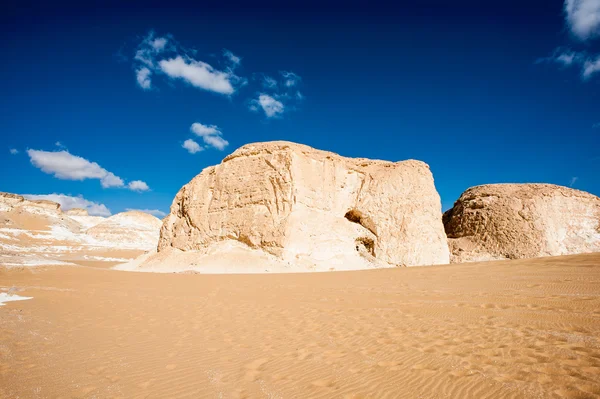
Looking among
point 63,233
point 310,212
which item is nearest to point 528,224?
point 310,212

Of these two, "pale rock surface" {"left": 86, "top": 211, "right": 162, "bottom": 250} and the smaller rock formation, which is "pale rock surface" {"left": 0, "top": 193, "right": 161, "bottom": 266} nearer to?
"pale rock surface" {"left": 86, "top": 211, "right": 162, "bottom": 250}

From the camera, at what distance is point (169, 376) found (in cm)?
391

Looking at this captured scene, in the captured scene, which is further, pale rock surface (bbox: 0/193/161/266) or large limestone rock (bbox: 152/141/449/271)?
pale rock surface (bbox: 0/193/161/266)

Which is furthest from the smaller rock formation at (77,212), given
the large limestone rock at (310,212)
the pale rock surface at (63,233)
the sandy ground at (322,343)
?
the sandy ground at (322,343)

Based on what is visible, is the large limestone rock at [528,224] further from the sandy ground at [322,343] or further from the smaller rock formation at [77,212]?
the smaller rock formation at [77,212]

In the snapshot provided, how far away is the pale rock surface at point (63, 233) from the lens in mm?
42594

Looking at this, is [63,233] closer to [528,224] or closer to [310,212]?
[310,212]

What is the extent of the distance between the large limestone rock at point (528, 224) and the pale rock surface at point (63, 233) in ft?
133

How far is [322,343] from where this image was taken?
193 inches

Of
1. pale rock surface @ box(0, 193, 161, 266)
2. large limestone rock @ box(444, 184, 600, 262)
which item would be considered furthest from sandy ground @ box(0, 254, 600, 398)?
pale rock surface @ box(0, 193, 161, 266)

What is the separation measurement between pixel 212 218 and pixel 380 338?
64.7ft

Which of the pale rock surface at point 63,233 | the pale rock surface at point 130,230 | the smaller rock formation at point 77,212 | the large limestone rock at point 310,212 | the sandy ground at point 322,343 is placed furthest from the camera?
the smaller rock formation at point 77,212

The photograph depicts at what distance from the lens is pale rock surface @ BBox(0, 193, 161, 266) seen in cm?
4259

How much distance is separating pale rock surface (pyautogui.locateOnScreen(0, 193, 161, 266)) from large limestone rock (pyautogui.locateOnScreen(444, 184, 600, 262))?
40.6 meters
